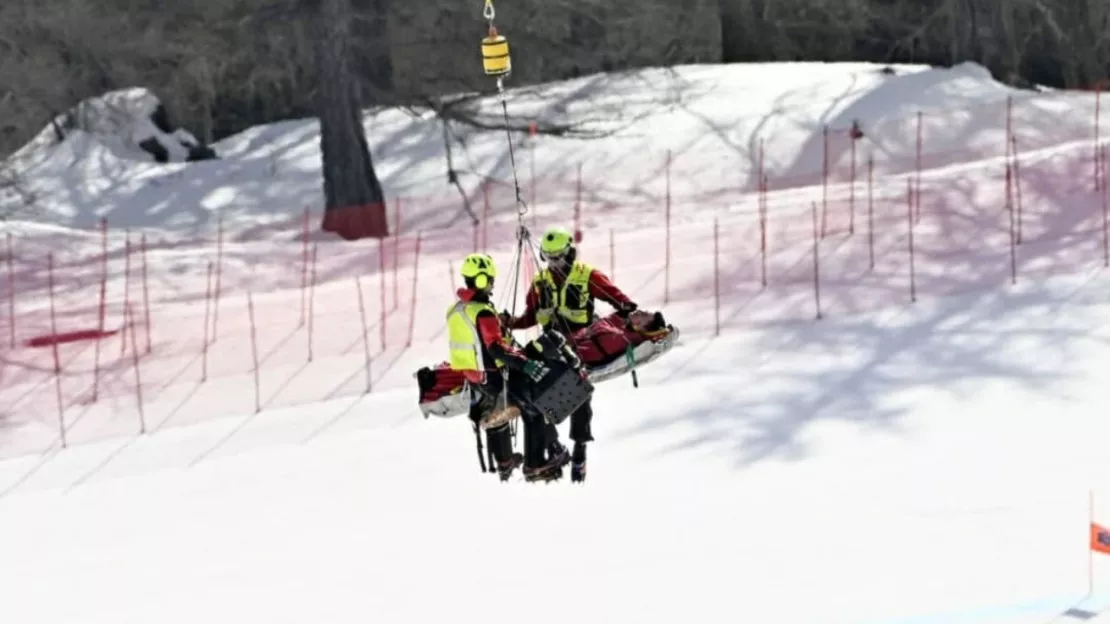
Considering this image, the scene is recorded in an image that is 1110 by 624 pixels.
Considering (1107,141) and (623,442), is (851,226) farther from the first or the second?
(623,442)

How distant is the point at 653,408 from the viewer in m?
20.4

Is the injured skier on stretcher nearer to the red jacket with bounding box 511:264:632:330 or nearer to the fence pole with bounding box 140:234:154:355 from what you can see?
the red jacket with bounding box 511:264:632:330

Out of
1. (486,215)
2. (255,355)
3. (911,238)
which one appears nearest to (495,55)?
(255,355)

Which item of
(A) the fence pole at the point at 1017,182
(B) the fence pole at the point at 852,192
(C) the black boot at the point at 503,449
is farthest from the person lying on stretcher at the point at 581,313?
(A) the fence pole at the point at 1017,182

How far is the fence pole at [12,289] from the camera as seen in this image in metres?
23.9

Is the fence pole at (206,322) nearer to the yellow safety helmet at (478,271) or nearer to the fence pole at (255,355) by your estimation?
the fence pole at (255,355)

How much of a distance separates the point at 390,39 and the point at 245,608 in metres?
19.9

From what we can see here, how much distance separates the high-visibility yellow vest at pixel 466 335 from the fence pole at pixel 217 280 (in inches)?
387

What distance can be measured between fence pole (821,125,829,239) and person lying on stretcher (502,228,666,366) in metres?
10.9

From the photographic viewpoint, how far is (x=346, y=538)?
17.8m

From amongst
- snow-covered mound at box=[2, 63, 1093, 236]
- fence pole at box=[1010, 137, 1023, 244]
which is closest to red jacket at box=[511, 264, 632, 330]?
fence pole at box=[1010, 137, 1023, 244]

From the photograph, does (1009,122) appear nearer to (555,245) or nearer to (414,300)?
(414,300)

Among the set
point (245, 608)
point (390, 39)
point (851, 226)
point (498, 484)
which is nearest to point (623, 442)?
point (498, 484)

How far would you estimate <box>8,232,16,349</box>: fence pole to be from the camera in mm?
23859
